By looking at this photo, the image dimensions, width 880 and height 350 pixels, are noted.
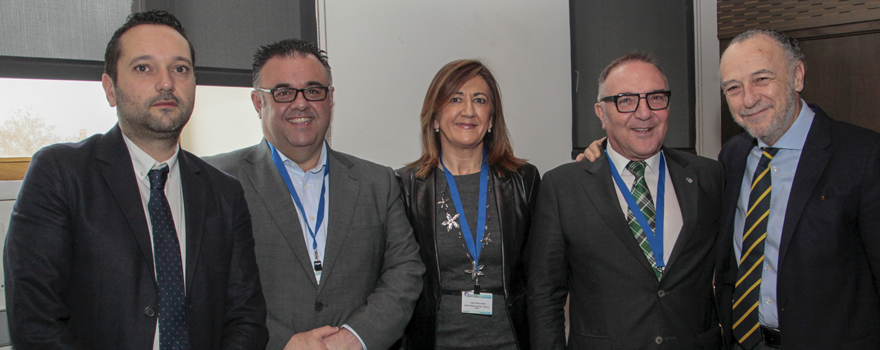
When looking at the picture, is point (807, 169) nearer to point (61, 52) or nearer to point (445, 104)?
point (445, 104)

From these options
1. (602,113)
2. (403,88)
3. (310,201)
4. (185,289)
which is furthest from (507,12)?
(185,289)

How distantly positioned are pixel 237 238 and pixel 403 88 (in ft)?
5.72

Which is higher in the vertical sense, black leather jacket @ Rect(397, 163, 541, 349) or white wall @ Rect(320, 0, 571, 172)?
white wall @ Rect(320, 0, 571, 172)

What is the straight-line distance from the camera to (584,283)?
216 cm

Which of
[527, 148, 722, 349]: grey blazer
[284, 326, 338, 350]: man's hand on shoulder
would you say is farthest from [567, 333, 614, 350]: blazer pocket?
[284, 326, 338, 350]: man's hand on shoulder

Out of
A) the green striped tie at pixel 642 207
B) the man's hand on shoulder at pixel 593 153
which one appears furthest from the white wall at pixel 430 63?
the green striped tie at pixel 642 207

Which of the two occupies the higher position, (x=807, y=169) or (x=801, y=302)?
(x=807, y=169)

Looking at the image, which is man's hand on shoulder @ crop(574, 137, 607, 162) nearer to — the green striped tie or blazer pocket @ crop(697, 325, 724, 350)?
the green striped tie

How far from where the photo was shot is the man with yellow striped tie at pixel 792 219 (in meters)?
1.90

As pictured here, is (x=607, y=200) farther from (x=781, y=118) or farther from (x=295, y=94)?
(x=295, y=94)

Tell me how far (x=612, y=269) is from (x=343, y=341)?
1047mm

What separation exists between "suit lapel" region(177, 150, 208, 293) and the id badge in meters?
1.14

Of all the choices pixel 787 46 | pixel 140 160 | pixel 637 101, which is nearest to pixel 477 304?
pixel 637 101

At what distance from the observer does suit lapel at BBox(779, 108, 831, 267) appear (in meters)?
1.94
